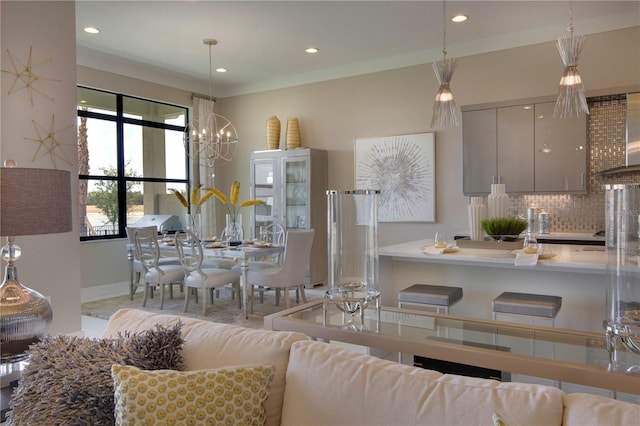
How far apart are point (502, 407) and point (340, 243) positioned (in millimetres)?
814

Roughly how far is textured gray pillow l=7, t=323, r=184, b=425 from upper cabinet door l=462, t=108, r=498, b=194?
4508mm

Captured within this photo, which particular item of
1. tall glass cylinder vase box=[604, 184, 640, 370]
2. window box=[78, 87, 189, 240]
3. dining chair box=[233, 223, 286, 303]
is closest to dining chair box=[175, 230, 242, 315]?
dining chair box=[233, 223, 286, 303]

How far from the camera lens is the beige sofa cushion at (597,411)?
974 mm

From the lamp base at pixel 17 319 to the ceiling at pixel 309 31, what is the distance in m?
3.28

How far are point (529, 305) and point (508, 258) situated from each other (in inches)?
14.4

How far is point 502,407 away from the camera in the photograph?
3.52ft

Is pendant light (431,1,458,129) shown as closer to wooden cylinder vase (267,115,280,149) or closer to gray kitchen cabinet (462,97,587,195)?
gray kitchen cabinet (462,97,587,195)

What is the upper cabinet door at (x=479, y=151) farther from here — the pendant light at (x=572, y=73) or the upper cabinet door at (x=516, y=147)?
the pendant light at (x=572, y=73)

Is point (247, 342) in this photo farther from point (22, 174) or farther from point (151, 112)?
point (151, 112)

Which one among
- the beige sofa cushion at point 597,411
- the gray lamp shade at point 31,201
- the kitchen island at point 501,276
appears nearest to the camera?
the beige sofa cushion at point 597,411

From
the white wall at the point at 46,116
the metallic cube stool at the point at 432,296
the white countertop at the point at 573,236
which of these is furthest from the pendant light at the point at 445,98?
the white wall at the point at 46,116

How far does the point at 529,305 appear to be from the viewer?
2.73 metres

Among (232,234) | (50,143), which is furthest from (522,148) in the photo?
(50,143)

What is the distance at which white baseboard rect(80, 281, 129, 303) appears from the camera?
6036 mm
